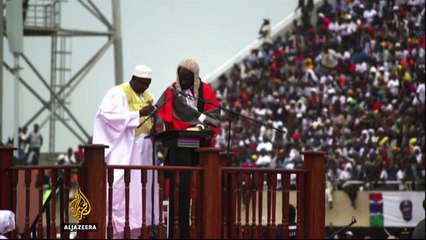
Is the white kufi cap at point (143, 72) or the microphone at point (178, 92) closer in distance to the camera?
the microphone at point (178, 92)

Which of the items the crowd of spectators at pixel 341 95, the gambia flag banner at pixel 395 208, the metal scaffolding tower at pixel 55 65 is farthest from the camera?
the crowd of spectators at pixel 341 95

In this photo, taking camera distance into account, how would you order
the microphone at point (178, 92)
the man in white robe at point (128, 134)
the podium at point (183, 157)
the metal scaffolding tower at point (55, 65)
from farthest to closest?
the metal scaffolding tower at point (55, 65) < the man in white robe at point (128, 134) < the microphone at point (178, 92) < the podium at point (183, 157)

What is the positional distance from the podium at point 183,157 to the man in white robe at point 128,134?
462 mm

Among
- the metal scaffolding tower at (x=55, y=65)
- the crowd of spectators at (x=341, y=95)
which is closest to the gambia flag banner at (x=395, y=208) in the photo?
the crowd of spectators at (x=341, y=95)

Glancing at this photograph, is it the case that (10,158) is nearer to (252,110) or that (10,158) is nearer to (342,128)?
(342,128)

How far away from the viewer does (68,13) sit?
28.6 metres

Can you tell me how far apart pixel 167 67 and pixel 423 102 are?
50.3 feet

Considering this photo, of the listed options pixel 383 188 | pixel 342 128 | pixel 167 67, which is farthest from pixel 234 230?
pixel 342 128

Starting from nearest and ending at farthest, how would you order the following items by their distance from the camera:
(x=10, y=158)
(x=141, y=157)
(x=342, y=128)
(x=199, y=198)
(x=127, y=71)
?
(x=199, y=198), (x=10, y=158), (x=141, y=157), (x=127, y=71), (x=342, y=128)

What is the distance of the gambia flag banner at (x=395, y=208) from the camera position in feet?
89.5

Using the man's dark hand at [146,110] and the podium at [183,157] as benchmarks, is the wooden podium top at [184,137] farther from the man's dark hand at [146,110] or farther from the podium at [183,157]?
the man's dark hand at [146,110]

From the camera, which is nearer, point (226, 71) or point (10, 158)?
point (10, 158)

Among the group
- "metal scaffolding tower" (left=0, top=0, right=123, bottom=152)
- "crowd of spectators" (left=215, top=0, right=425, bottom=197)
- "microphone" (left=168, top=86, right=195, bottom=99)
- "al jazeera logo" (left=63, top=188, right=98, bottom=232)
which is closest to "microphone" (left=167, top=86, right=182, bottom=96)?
"microphone" (left=168, top=86, right=195, bottom=99)

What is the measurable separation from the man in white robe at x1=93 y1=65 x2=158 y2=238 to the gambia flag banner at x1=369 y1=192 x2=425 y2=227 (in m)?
14.5
